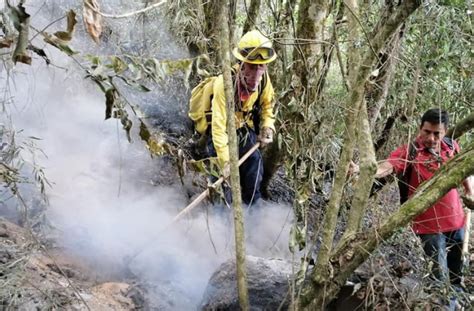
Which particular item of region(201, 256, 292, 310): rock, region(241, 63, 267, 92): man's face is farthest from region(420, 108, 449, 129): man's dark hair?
region(201, 256, 292, 310): rock

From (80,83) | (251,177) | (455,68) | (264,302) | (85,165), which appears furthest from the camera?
(80,83)

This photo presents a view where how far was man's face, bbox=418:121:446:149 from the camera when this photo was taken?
3.48 m

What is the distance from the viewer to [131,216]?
501cm

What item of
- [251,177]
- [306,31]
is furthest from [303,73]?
[251,177]

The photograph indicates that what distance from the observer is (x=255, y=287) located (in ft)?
11.5

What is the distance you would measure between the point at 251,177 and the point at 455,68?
6.82 ft

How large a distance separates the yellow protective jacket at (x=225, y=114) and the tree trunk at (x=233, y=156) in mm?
1131

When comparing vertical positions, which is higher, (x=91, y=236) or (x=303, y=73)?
(x=303, y=73)

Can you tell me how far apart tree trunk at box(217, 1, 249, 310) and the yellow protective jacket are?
113cm

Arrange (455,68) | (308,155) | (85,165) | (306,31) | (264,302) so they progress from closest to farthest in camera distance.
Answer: (308,155)
(264,302)
(455,68)
(306,31)
(85,165)

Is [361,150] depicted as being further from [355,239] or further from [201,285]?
[201,285]

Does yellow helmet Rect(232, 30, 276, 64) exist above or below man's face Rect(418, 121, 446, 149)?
above

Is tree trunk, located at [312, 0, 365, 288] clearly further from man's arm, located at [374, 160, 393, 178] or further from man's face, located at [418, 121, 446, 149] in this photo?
man's face, located at [418, 121, 446, 149]

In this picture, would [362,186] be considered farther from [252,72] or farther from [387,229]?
[252,72]
